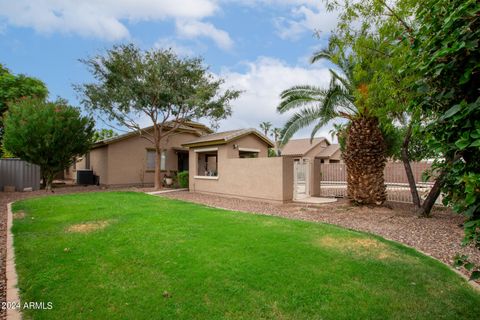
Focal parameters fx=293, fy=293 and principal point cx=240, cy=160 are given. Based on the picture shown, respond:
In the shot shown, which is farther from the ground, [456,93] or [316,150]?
[316,150]

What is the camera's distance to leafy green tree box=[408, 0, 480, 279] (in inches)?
83.8

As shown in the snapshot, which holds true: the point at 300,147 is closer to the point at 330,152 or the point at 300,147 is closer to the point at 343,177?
the point at 330,152

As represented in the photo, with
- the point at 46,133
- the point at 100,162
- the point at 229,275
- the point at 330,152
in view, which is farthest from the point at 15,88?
the point at 330,152

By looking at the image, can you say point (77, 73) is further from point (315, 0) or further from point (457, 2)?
point (457, 2)

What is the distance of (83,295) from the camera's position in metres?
4.03

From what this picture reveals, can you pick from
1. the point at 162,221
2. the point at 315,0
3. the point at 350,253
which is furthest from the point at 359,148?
the point at 162,221

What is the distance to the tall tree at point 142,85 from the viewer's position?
1848 centimetres

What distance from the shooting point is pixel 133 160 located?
22.8 meters

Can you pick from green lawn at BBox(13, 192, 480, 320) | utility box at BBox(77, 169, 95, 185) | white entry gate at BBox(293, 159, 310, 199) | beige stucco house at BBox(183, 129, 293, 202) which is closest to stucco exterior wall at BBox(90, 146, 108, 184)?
utility box at BBox(77, 169, 95, 185)

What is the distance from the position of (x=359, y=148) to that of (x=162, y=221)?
8706 millimetres

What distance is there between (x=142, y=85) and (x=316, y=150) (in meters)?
30.1

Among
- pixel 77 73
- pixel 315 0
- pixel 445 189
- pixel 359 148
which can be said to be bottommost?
pixel 445 189

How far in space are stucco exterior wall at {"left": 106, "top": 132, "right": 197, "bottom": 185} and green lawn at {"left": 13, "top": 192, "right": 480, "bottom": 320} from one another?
47.2ft

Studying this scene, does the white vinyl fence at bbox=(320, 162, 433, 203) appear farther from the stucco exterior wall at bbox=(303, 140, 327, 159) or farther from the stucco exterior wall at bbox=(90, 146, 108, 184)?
the stucco exterior wall at bbox=(303, 140, 327, 159)
